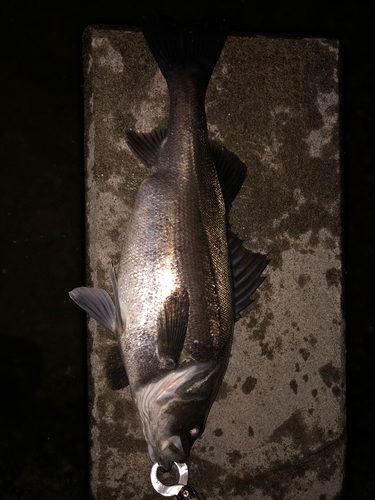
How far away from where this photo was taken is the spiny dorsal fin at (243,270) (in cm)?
201

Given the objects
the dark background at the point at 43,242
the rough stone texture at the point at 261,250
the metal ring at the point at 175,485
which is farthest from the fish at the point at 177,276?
the dark background at the point at 43,242

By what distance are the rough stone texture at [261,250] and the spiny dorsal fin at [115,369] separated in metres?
0.36

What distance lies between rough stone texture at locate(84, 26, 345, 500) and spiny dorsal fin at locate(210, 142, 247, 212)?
41 centimetres

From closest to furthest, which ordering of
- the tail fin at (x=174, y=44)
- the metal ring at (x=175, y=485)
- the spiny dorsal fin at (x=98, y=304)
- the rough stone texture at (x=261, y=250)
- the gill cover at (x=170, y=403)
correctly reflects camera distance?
the gill cover at (x=170, y=403)
the metal ring at (x=175, y=485)
the spiny dorsal fin at (x=98, y=304)
the tail fin at (x=174, y=44)
the rough stone texture at (x=261, y=250)

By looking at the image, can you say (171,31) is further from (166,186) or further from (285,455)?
(285,455)

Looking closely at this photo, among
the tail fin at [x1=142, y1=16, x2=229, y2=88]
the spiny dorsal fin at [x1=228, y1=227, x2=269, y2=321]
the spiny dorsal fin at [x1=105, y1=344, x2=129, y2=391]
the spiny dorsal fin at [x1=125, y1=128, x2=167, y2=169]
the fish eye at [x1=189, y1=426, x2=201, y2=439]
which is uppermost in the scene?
the tail fin at [x1=142, y1=16, x2=229, y2=88]

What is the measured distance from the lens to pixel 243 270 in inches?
80.0

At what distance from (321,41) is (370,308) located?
2190mm

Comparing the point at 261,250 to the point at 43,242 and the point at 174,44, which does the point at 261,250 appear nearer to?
the point at 174,44

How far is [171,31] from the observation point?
7.18ft

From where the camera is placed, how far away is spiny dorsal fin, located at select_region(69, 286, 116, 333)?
1.95 metres

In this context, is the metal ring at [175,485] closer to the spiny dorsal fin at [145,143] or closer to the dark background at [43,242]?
the dark background at [43,242]

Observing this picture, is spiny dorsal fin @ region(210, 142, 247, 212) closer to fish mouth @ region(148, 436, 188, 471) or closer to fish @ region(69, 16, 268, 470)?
fish @ region(69, 16, 268, 470)

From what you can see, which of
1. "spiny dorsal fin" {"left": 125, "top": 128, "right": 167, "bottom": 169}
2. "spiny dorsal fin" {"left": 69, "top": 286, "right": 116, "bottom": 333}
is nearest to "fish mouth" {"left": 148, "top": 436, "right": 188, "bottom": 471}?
"spiny dorsal fin" {"left": 69, "top": 286, "right": 116, "bottom": 333}
